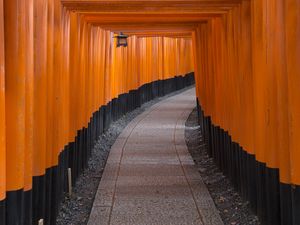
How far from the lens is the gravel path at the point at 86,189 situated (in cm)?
883

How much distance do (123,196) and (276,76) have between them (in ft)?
14.0

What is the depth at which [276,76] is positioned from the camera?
648 cm

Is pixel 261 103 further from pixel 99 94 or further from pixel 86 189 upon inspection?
pixel 99 94

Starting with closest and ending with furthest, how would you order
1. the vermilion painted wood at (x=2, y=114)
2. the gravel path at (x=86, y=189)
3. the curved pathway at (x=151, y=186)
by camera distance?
the vermilion painted wood at (x=2, y=114) → the curved pathway at (x=151, y=186) → the gravel path at (x=86, y=189)

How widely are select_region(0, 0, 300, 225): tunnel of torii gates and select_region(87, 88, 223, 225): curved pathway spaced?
2.18 feet

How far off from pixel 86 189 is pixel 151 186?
1.21 m

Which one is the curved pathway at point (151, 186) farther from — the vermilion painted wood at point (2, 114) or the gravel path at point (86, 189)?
the vermilion painted wood at point (2, 114)

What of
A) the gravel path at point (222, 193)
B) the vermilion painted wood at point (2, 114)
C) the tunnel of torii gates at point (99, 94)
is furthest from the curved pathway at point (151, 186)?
the vermilion painted wood at point (2, 114)

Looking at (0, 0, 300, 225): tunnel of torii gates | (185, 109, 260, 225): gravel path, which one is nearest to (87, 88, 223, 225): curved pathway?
(185, 109, 260, 225): gravel path

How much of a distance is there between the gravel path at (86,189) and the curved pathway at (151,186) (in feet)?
0.58

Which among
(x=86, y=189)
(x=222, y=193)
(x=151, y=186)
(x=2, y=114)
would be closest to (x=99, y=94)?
(x=86, y=189)

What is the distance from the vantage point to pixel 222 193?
1005 cm

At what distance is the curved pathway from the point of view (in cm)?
857

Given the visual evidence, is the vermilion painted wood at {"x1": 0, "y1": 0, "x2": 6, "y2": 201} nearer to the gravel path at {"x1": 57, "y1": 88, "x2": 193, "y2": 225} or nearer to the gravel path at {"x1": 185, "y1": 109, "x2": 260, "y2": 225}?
the gravel path at {"x1": 57, "y1": 88, "x2": 193, "y2": 225}
